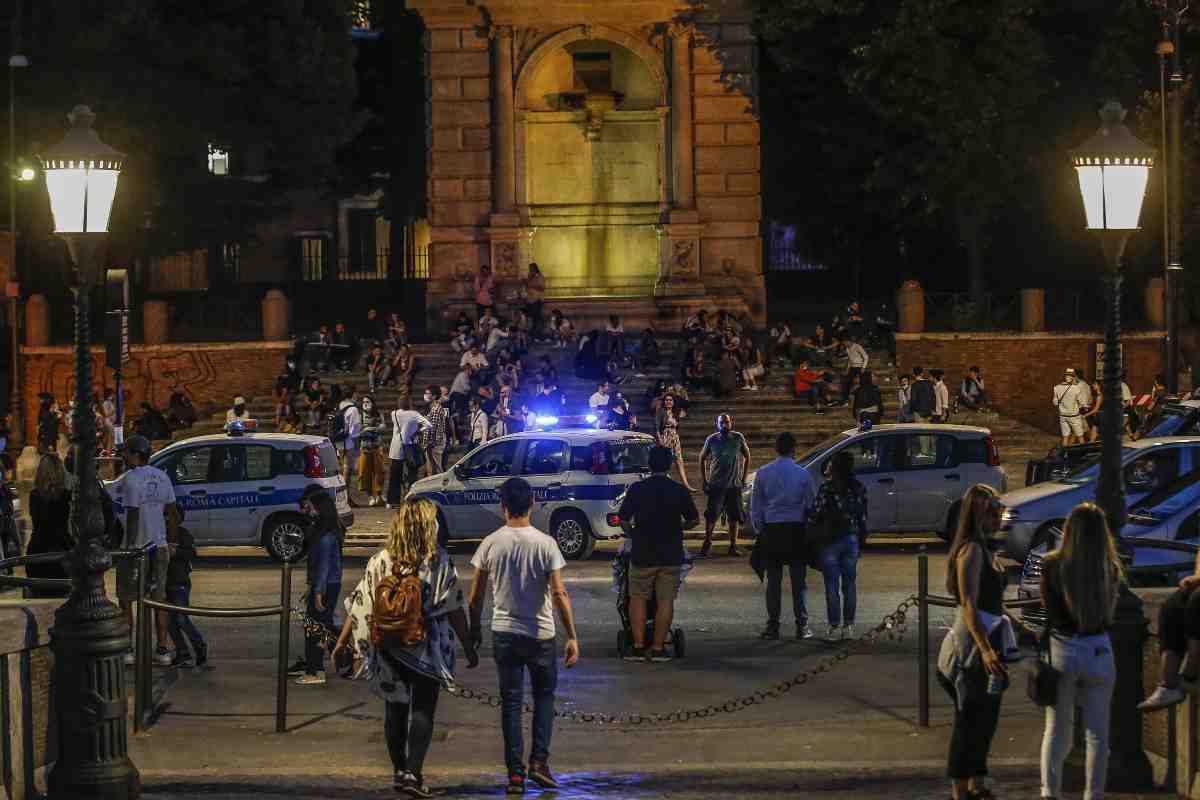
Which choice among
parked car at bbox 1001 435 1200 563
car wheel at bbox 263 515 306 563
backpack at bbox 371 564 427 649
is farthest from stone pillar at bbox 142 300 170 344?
backpack at bbox 371 564 427 649

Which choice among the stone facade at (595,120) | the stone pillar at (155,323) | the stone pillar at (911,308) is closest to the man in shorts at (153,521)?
the stone pillar at (155,323)

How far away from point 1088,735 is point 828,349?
1105 inches

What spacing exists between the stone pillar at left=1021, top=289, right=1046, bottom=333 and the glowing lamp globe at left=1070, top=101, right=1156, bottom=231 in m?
25.9

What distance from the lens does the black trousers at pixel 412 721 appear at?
454 inches

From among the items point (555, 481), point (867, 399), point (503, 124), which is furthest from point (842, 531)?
point (503, 124)

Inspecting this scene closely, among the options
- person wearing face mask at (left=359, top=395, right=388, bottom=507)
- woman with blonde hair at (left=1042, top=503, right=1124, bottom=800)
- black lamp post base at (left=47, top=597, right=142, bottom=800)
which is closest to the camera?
woman with blonde hair at (left=1042, top=503, right=1124, bottom=800)

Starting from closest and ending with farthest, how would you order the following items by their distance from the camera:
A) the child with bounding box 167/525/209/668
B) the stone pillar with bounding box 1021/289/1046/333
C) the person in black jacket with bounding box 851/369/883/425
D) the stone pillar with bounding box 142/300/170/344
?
the child with bounding box 167/525/209/668, the person in black jacket with bounding box 851/369/883/425, the stone pillar with bounding box 1021/289/1046/333, the stone pillar with bounding box 142/300/170/344

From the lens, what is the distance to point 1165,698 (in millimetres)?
10445

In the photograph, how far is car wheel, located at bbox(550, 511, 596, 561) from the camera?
23.8 metres

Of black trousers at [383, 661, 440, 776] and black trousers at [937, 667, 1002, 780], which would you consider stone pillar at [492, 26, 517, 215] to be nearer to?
black trousers at [383, 661, 440, 776]

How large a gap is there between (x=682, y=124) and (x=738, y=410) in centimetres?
737

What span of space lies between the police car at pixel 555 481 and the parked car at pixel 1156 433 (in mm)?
5155

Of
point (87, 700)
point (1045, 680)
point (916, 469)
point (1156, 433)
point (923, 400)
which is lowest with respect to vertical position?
point (87, 700)

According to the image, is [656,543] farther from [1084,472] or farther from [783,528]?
[1084,472]
